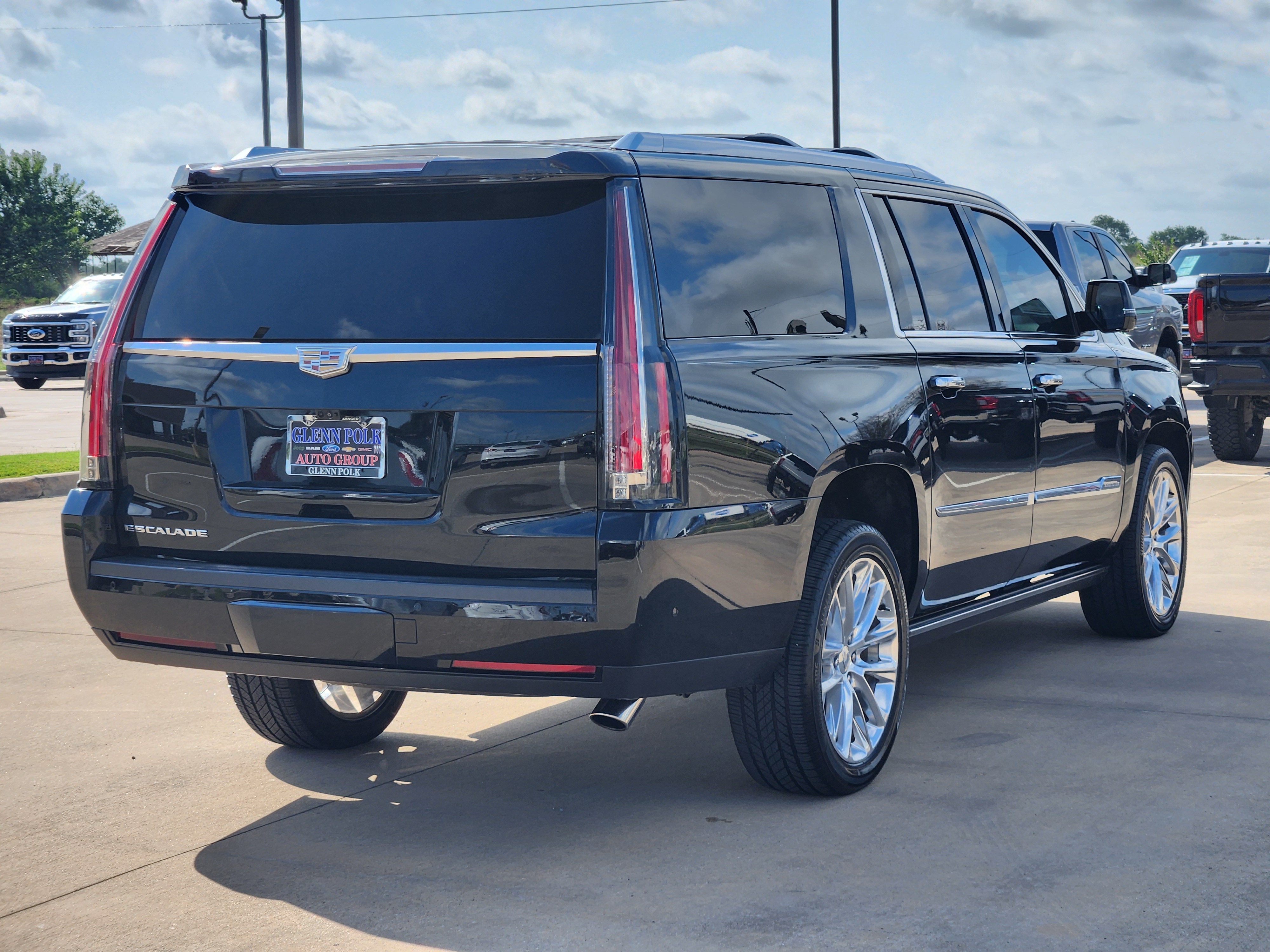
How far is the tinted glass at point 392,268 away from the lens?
4066mm

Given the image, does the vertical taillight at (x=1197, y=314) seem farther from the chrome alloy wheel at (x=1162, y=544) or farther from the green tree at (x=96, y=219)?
the green tree at (x=96, y=219)

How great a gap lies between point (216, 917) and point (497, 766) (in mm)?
1468

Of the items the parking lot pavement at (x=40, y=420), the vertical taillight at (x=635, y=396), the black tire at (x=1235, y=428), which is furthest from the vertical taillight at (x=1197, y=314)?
the vertical taillight at (x=635, y=396)

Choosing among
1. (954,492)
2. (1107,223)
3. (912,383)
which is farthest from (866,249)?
(1107,223)

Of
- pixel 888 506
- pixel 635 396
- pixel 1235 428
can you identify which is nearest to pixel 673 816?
pixel 888 506

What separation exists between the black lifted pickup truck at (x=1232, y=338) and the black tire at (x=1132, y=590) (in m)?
7.47

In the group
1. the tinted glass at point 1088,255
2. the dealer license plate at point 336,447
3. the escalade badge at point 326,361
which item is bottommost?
the dealer license plate at point 336,447

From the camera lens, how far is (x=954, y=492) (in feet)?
17.5

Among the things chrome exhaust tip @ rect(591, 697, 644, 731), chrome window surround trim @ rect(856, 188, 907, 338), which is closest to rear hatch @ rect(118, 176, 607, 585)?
chrome exhaust tip @ rect(591, 697, 644, 731)

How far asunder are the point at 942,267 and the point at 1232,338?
31.6ft

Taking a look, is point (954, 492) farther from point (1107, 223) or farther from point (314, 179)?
point (1107, 223)

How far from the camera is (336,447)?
4.13 m

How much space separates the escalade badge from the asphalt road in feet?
4.36

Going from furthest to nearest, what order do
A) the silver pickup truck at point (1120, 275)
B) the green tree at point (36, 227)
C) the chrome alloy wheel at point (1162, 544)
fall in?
1. the green tree at point (36, 227)
2. the silver pickup truck at point (1120, 275)
3. the chrome alloy wheel at point (1162, 544)
